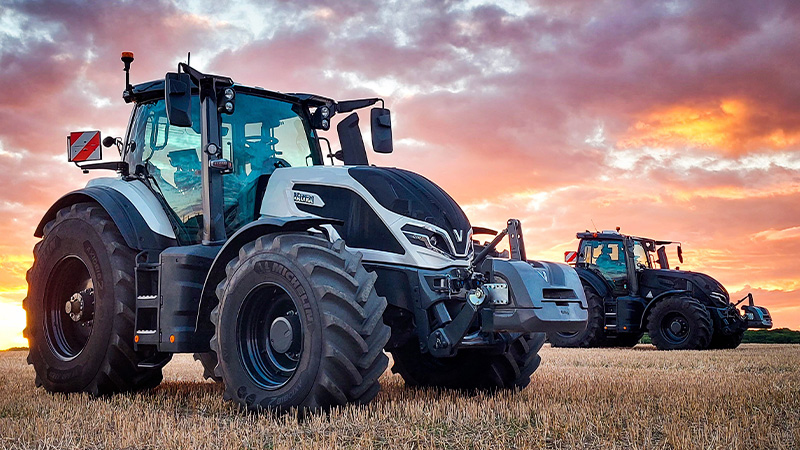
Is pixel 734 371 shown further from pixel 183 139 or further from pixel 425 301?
pixel 183 139

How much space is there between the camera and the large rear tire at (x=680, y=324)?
17.6 metres

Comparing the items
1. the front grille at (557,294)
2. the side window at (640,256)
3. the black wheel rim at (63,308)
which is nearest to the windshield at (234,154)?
the black wheel rim at (63,308)

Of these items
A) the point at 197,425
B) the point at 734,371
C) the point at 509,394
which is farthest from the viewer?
the point at 734,371

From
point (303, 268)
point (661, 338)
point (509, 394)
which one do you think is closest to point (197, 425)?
point (303, 268)

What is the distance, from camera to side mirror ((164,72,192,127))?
6590 mm

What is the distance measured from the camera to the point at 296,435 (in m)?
5.09

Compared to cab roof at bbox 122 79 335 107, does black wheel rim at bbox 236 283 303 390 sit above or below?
below

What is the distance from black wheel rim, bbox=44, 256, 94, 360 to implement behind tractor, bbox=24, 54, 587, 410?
14 mm

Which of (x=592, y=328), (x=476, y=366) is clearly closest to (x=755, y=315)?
(x=592, y=328)

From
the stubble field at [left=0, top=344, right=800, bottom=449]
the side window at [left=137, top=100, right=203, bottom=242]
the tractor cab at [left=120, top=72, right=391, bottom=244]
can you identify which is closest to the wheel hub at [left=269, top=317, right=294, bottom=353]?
the stubble field at [left=0, top=344, right=800, bottom=449]

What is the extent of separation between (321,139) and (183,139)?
52.7 inches

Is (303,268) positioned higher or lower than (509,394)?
higher

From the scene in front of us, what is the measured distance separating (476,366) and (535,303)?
1545 mm

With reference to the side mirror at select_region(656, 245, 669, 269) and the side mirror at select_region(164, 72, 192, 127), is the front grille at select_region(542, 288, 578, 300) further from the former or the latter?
the side mirror at select_region(656, 245, 669, 269)
